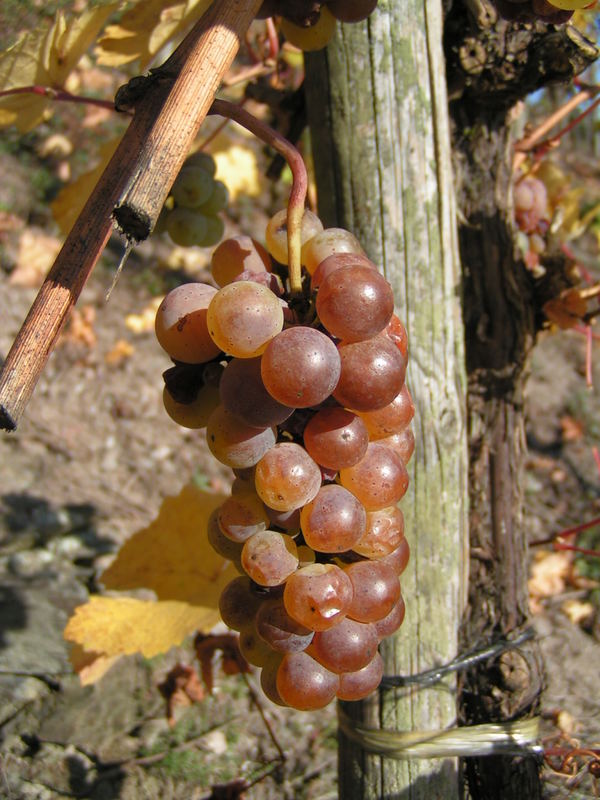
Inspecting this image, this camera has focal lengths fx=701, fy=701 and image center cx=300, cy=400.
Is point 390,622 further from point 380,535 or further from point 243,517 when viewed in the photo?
point 243,517

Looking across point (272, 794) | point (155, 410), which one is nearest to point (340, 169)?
point (272, 794)

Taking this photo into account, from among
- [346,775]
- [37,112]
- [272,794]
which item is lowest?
[272,794]

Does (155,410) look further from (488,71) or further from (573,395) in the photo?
(488,71)

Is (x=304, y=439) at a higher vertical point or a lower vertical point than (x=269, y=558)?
higher

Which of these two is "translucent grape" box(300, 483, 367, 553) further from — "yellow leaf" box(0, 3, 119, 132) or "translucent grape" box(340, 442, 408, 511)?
"yellow leaf" box(0, 3, 119, 132)

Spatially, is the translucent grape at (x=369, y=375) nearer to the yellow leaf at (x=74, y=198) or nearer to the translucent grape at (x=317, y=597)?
the translucent grape at (x=317, y=597)

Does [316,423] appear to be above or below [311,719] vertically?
above

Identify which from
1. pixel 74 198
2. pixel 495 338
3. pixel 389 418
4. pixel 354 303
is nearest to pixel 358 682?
pixel 389 418

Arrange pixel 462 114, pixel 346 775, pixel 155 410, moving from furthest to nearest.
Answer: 1. pixel 155 410
2. pixel 462 114
3. pixel 346 775
